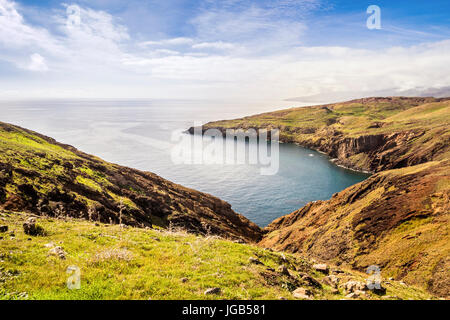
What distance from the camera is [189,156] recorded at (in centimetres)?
14325

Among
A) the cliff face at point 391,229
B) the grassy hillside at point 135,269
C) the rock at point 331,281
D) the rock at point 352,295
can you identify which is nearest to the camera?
the grassy hillside at point 135,269

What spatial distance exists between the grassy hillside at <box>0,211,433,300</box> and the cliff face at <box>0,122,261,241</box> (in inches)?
209

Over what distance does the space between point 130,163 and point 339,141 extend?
136364mm

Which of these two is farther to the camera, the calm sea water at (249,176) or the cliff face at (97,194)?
the calm sea water at (249,176)

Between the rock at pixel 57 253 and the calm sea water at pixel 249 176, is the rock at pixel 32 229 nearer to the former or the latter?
the rock at pixel 57 253

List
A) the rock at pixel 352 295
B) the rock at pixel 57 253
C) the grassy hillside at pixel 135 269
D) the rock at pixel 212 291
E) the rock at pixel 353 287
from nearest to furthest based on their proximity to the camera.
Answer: the grassy hillside at pixel 135 269 < the rock at pixel 212 291 < the rock at pixel 57 253 < the rock at pixel 352 295 < the rock at pixel 353 287

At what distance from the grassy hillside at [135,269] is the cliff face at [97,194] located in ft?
17.4

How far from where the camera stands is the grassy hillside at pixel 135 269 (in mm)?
9023

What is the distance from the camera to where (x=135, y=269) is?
35.9 ft

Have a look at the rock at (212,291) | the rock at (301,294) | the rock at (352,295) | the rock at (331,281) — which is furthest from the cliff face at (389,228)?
the rock at (212,291)

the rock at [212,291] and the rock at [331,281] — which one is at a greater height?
the rock at [212,291]

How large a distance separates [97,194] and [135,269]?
3057 cm

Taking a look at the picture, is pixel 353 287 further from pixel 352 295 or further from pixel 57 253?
pixel 57 253

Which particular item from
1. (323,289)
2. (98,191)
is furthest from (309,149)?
(323,289)
